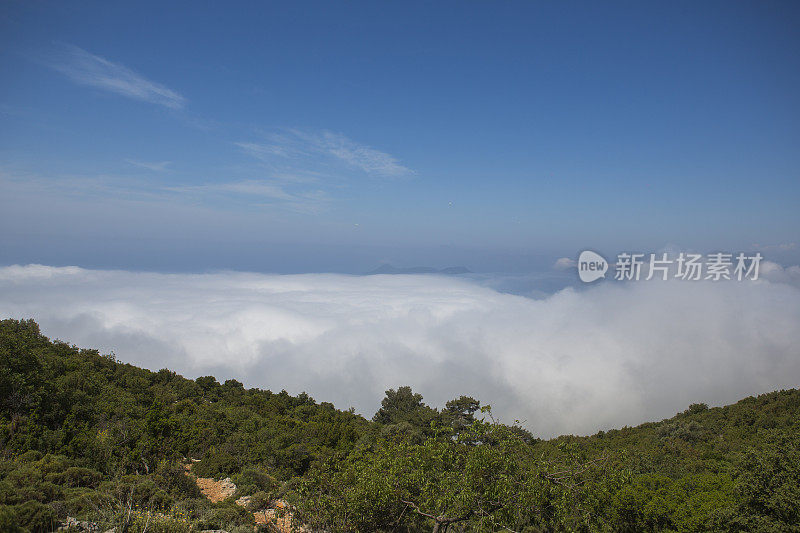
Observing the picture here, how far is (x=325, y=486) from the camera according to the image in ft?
31.3

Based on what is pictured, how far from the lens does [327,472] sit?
9.88 m

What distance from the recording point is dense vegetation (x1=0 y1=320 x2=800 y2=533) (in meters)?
8.23

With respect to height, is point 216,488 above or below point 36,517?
below

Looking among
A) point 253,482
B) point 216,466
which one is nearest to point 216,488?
point 253,482

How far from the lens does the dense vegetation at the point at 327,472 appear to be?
823cm

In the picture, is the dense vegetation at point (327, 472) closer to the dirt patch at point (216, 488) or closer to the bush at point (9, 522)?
the bush at point (9, 522)

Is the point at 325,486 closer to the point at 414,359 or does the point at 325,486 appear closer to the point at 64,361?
the point at 64,361

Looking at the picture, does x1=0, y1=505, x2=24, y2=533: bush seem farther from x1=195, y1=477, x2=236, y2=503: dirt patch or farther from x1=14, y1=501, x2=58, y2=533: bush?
x1=195, y1=477, x2=236, y2=503: dirt patch

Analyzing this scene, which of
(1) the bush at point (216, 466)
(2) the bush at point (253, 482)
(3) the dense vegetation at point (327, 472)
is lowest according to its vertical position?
(1) the bush at point (216, 466)

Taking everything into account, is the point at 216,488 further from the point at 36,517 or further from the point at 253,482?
the point at 36,517

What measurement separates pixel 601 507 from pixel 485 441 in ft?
16.8

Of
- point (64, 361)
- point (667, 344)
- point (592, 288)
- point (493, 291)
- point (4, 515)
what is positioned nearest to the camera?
point (4, 515)

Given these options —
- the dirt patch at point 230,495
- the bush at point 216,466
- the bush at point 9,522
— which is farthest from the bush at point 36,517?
the bush at point 216,466

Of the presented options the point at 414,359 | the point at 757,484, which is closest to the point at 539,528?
the point at 757,484
